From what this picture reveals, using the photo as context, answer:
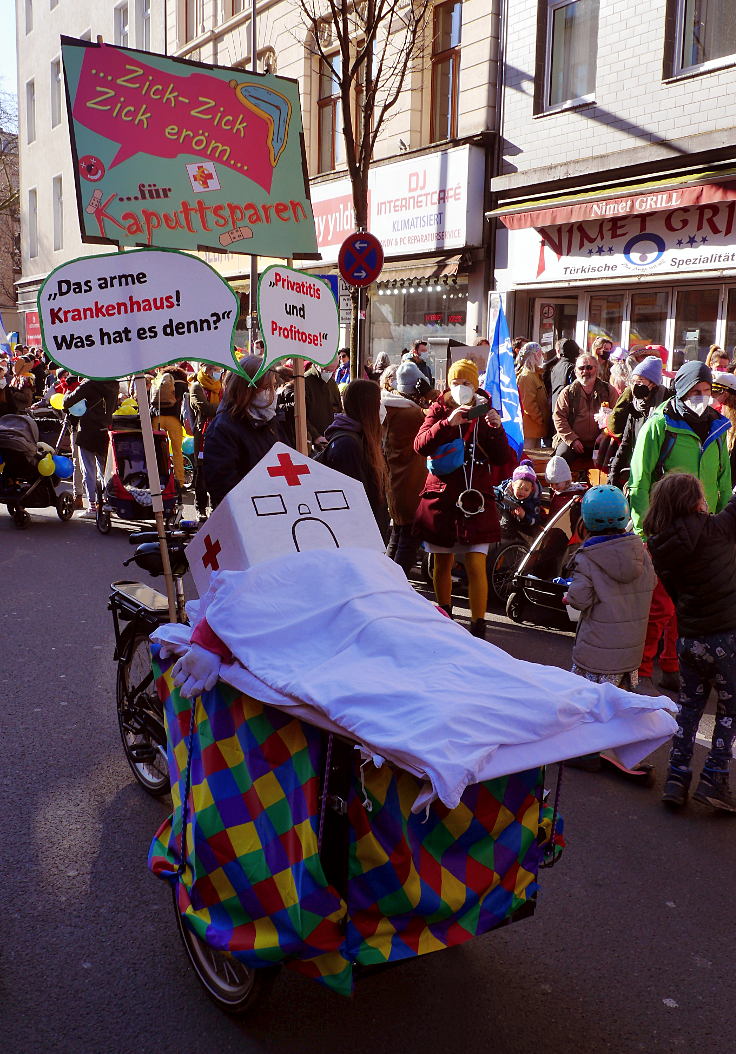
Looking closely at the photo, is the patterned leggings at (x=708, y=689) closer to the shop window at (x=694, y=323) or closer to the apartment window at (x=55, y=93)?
the shop window at (x=694, y=323)

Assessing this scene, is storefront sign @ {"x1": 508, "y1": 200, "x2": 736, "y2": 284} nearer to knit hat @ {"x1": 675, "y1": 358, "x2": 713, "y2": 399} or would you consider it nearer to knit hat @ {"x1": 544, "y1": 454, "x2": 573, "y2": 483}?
knit hat @ {"x1": 544, "y1": 454, "x2": 573, "y2": 483}

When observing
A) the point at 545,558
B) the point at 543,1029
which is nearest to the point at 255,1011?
the point at 543,1029

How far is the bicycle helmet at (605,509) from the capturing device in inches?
195

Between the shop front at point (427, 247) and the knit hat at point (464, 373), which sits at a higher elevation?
the shop front at point (427, 247)

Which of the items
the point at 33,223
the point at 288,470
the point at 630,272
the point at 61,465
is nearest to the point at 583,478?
the point at 61,465

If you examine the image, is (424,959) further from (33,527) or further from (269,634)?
(33,527)

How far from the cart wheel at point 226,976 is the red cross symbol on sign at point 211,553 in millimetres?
1105

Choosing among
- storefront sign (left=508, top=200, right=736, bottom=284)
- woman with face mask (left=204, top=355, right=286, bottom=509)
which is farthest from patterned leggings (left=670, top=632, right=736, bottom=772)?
storefront sign (left=508, top=200, right=736, bottom=284)

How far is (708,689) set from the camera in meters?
4.71

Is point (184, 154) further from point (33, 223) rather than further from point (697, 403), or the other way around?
point (33, 223)

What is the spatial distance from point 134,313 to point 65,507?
8.30 meters

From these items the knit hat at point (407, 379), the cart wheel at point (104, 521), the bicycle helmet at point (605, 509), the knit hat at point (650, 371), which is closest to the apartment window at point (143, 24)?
the cart wheel at point (104, 521)

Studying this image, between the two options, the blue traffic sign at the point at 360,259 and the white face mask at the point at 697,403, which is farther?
the blue traffic sign at the point at 360,259

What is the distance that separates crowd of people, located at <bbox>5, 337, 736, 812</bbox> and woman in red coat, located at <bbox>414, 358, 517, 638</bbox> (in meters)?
0.01
